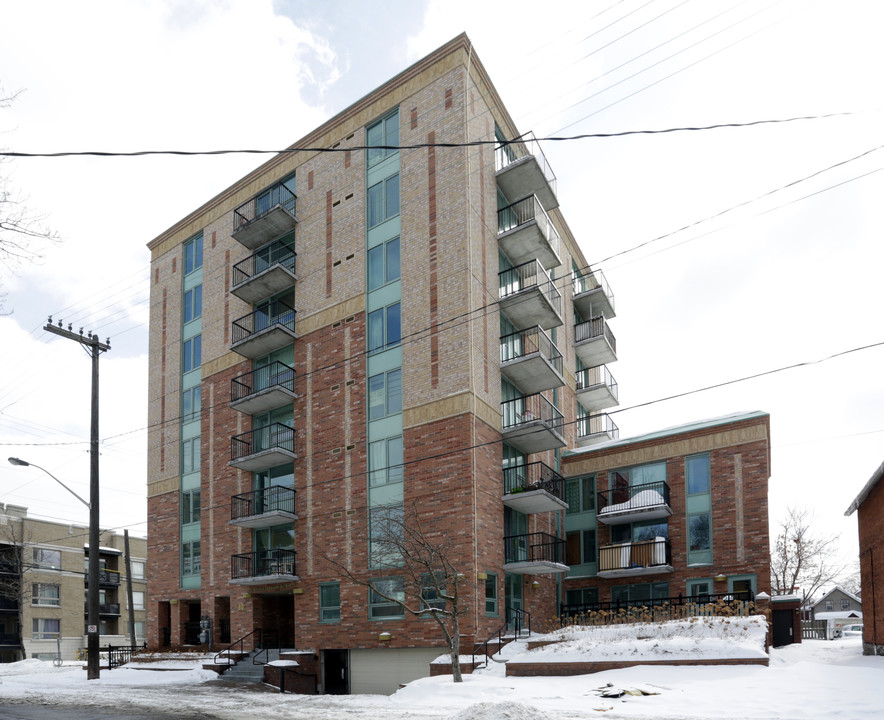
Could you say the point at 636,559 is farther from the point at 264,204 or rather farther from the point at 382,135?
the point at 264,204

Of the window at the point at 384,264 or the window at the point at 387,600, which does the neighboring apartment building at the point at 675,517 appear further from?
the window at the point at 384,264

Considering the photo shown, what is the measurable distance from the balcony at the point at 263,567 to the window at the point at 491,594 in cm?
723

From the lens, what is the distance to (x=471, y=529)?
24953mm

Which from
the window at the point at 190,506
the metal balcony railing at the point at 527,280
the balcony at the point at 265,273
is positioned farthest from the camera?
the window at the point at 190,506

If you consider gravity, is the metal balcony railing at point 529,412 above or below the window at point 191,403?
below

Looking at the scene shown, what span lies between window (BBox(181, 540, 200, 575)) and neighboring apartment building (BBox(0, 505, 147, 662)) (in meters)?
25.9

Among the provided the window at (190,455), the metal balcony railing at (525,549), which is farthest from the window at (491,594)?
the window at (190,455)

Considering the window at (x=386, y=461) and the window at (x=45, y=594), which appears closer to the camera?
the window at (x=386, y=461)

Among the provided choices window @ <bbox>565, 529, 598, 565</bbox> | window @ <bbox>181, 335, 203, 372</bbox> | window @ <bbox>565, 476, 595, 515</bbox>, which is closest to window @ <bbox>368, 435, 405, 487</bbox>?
window @ <bbox>565, 476, 595, 515</bbox>

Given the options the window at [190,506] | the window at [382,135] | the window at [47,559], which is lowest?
the window at [47,559]

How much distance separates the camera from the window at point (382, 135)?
30219 millimetres

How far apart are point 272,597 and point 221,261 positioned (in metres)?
14.4

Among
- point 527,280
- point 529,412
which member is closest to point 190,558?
point 529,412

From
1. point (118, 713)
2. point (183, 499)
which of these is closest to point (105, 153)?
point (118, 713)
